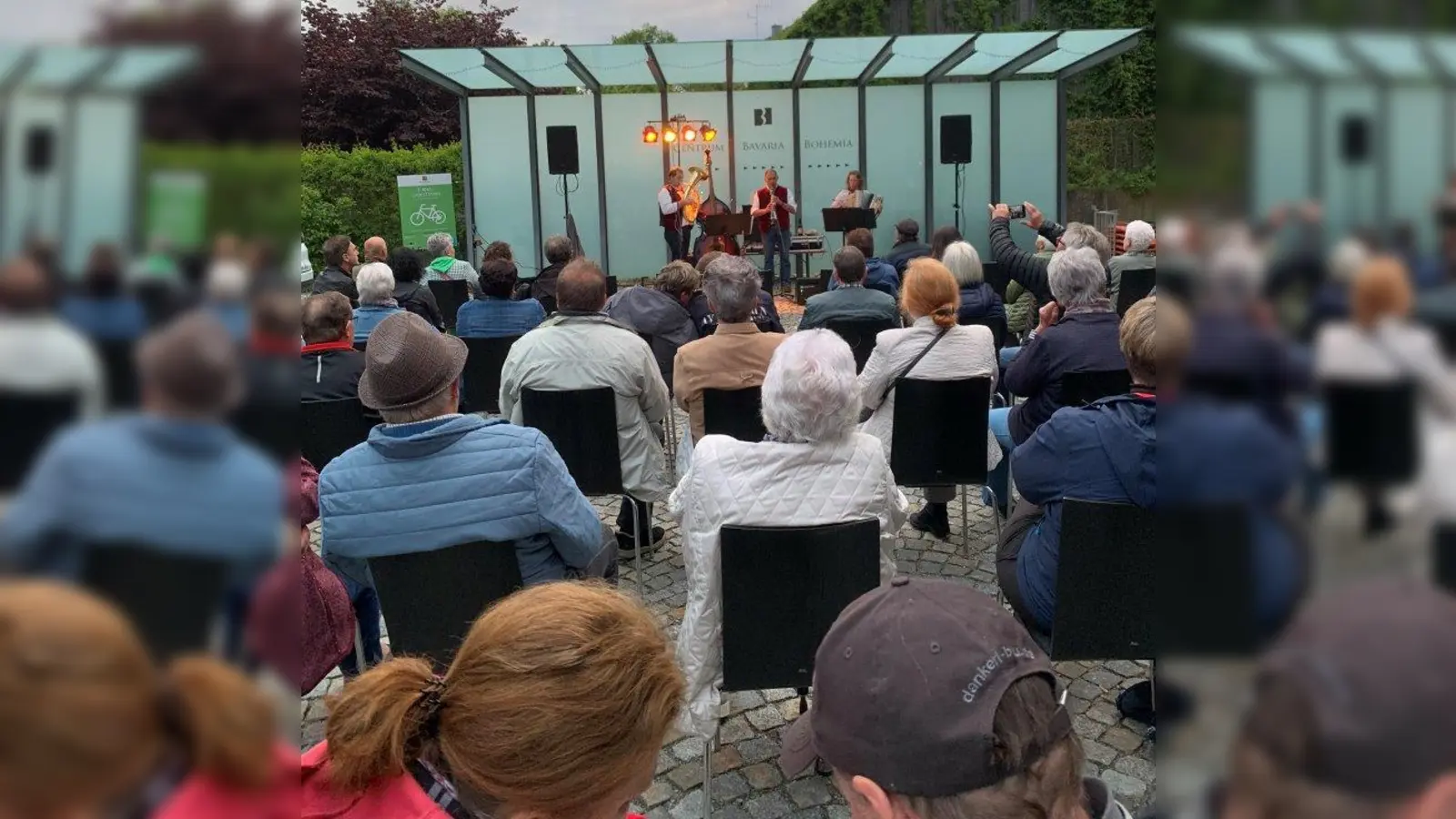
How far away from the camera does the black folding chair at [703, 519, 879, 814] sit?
271 cm

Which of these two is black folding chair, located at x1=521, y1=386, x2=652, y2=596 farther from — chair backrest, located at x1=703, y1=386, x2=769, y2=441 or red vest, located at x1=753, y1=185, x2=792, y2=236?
red vest, located at x1=753, y1=185, x2=792, y2=236

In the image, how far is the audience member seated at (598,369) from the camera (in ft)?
14.5

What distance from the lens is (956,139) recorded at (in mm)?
15859

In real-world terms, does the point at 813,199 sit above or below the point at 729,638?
above

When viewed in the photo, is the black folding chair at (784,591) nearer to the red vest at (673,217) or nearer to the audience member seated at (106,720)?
the audience member seated at (106,720)

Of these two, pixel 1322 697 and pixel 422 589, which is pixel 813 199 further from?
pixel 1322 697

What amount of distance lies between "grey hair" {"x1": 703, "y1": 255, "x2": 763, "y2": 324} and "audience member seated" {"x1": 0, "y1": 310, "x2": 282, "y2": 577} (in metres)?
4.12

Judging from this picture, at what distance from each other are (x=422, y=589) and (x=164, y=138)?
2.52m

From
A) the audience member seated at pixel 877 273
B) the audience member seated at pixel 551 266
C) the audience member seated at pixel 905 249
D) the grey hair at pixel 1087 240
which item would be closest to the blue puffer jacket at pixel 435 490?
the grey hair at pixel 1087 240

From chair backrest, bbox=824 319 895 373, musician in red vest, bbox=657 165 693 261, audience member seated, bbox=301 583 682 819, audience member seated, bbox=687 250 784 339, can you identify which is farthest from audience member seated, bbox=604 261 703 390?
musician in red vest, bbox=657 165 693 261

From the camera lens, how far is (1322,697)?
1.02ft

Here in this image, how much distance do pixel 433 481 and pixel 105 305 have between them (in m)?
2.46

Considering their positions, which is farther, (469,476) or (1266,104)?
(469,476)

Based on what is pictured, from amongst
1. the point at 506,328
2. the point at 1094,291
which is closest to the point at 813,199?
the point at 506,328
